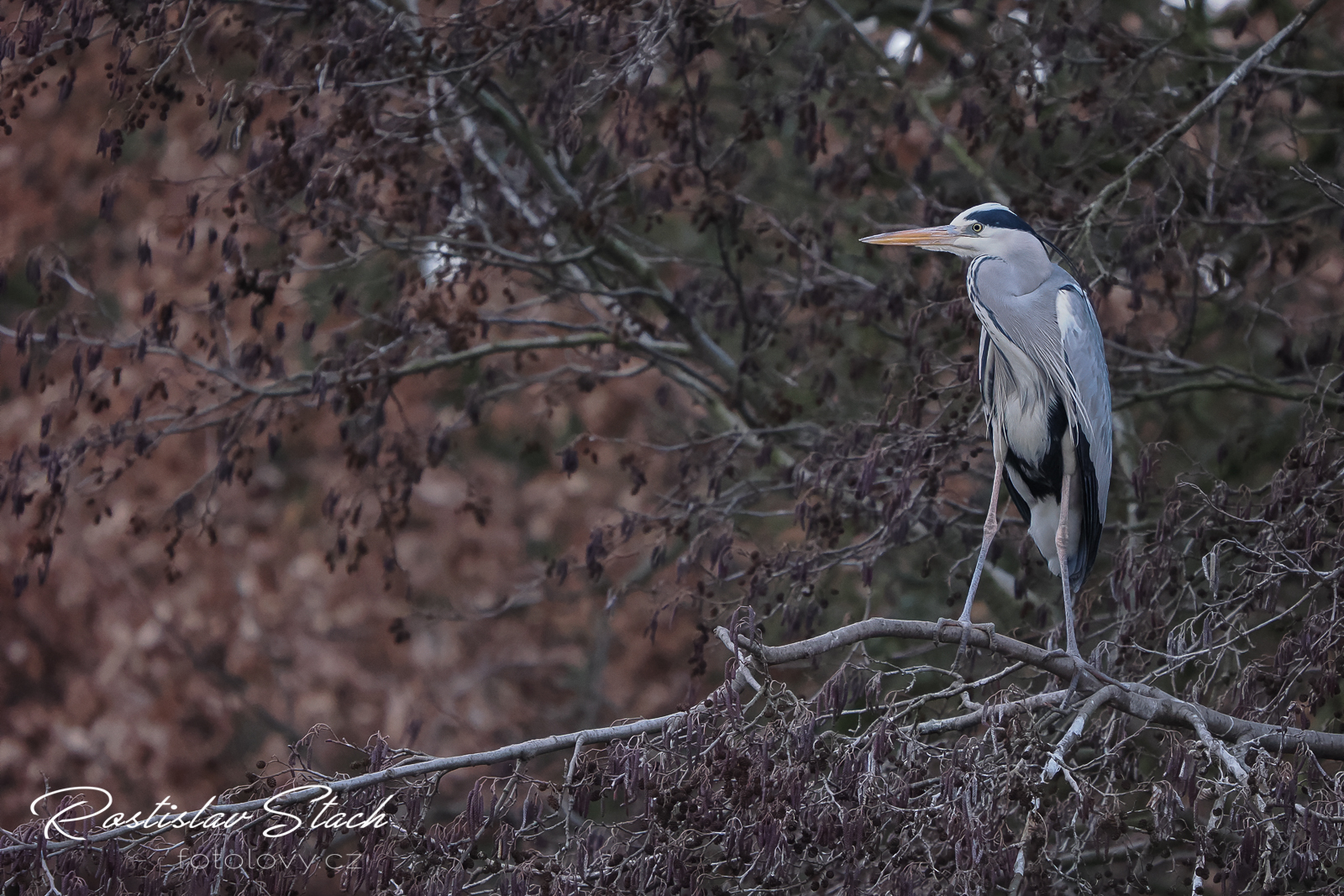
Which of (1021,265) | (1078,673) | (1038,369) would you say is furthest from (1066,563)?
(1078,673)

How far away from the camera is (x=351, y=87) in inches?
193

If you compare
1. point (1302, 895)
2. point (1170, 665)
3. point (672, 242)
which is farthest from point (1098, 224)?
point (672, 242)

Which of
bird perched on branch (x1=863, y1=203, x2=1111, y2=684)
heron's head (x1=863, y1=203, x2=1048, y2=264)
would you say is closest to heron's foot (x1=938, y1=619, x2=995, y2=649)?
bird perched on branch (x1=863, y1=203, x2=1111, y2=684)

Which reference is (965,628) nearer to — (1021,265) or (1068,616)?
(1068,616)

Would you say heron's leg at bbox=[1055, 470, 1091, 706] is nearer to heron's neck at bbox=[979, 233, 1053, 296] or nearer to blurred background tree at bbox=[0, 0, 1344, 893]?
blurred background tree at bbox=[0, 0, 1344, 893]

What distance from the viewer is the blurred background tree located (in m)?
2.96

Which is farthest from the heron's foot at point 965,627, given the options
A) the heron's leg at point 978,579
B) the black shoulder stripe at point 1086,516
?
the black shoulder stripe at point 1086,516

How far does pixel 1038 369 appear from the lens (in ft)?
14.4

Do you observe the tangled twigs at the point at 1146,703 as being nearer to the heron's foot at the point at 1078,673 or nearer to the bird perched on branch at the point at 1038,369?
the heron's foot at the point at 1078,673

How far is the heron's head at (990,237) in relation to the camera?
4.48 meters

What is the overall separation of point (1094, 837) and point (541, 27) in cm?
307

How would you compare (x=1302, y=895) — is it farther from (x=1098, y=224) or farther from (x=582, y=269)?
(x=582, y=269)

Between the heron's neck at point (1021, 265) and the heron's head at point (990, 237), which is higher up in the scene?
the heron's head at point (990, 237)

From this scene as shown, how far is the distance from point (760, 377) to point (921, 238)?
190cm
